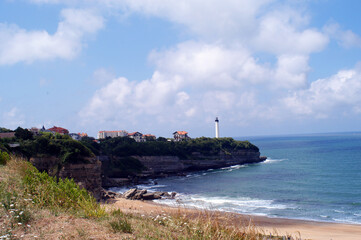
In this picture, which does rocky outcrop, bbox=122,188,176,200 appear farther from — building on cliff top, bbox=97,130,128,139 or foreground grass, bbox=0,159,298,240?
building on cliff top, bbox=97,130,128,139

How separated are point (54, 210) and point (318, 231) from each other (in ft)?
70.4

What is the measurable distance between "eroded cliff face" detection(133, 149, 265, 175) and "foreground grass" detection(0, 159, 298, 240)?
178ft

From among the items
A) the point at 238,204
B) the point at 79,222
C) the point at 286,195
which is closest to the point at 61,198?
the point at 79,222

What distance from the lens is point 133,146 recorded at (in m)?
66.4

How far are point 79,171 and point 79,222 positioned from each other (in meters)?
28.0

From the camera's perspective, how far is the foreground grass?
20.1 ft

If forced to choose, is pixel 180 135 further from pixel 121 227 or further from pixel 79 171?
pixel 121 227

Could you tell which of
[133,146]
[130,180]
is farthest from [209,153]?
[130,180]

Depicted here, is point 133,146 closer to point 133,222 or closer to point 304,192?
point 304,192

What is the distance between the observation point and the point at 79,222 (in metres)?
6.86

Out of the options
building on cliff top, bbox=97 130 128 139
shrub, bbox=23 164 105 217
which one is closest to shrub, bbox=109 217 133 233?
shrub, bbox=23 164 105 217

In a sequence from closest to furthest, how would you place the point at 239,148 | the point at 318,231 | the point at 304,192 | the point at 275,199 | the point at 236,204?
1. the point at 318,231
2. the point at 236,204
3. the point at 275,199
4. the point at 304,192
5. the point at 239,148

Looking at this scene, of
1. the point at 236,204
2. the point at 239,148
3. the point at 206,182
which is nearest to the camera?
the point at 236,204

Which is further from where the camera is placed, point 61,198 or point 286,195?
point 286,195
